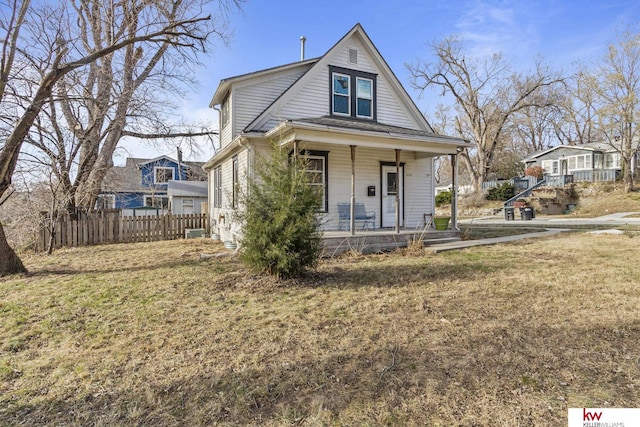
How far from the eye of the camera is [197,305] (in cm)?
506

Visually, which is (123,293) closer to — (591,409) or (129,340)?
(129,340)

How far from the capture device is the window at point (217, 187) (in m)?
13.7

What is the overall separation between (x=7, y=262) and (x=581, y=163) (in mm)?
40275

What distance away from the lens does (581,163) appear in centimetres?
3244

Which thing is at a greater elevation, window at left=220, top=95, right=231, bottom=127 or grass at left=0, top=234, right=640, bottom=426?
window at left=220, top=95, right=231, bottom=127

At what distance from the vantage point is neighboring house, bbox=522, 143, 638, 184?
93.0ft

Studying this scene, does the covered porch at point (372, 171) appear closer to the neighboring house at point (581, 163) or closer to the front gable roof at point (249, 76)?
the front gable roof at point (249, 76)

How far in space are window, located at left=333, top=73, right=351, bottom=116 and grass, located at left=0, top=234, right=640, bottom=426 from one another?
7276 mm

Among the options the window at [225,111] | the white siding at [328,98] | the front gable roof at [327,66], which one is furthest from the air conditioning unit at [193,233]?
the white siding at [328,98]

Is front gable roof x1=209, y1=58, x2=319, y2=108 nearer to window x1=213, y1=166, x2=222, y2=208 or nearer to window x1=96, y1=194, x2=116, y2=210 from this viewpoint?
window x1=213, y1=166, x2=222, y2=208

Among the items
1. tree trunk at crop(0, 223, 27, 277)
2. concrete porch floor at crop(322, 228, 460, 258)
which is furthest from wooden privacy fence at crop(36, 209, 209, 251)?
concrete porch floor at crop(322, 228, 460, 258)

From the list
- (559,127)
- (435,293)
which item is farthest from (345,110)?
(559,127)

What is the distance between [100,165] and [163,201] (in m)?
17.5

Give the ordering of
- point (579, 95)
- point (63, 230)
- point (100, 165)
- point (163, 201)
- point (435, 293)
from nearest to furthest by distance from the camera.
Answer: point (435, 293) → point (63, 230) → point (100, 165) → point (579, 95) → point (163, 201)
